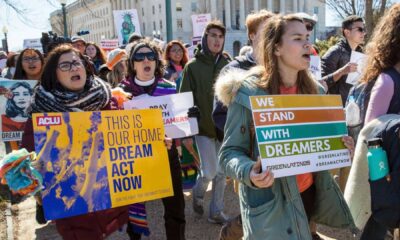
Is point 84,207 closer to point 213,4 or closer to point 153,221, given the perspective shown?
point 153,221

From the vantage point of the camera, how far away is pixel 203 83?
478 centimetres

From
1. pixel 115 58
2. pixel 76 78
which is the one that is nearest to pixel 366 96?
pixel 76 78

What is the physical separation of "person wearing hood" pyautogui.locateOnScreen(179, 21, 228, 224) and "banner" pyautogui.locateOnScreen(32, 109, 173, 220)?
142 centimetres

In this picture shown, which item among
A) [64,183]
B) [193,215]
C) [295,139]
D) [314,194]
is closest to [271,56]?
[295,139]

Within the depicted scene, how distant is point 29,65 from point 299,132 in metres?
4.54

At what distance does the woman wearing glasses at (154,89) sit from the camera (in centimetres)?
382

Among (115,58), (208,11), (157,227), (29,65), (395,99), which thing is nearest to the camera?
(395,99)

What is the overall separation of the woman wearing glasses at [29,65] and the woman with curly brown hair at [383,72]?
4.41m

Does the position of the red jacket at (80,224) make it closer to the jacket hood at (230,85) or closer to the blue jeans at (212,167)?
the jacket hood at (230,85)

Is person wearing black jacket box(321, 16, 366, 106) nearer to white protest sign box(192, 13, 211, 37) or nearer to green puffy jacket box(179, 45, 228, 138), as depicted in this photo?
green puffy jacket box(179, 45, 228, 138)

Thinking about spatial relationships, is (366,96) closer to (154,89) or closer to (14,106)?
(154,89)

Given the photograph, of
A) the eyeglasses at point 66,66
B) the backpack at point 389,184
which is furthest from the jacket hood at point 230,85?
the eyeglasses at point 66,66

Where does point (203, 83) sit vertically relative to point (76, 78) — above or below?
below

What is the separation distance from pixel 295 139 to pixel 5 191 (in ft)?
19.0
